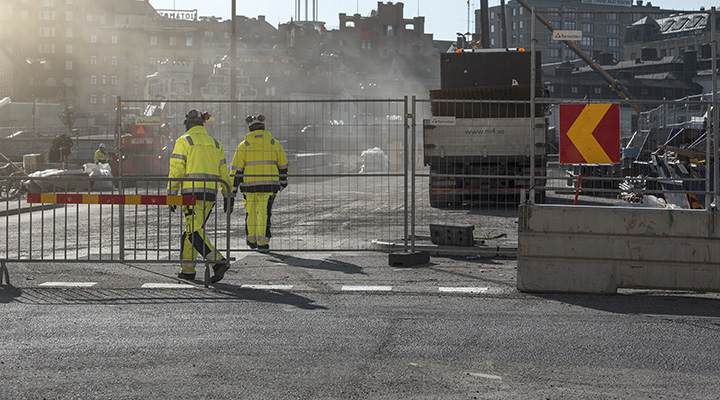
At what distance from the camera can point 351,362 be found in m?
5.87

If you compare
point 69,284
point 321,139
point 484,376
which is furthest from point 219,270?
point 321,139

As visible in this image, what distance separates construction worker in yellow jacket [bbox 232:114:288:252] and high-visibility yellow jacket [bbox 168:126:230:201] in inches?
81.7

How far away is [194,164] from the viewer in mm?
9922

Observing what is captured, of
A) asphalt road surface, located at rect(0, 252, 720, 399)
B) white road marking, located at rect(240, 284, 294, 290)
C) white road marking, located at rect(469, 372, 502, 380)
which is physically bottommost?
white road marking, located at rect(469, 372, 502, 380)

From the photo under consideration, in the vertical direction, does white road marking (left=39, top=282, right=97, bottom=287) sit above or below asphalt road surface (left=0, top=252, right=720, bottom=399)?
above

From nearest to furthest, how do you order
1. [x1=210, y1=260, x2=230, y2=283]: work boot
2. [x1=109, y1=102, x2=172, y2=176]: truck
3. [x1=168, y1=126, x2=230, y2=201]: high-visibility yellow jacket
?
1. [x1=210, y1=260, x2=230, y2=283]: work boot
2. [x1=168, y1=126, x2=230, y2=201]: high-visibility yellow jacket
3. [x1=109, y1=102, x2=172, y2=176]: truck

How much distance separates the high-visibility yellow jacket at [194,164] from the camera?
32.4 ft

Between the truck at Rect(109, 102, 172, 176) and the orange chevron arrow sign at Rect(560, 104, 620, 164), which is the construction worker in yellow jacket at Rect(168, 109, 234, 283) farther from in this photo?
the truck at Rect(109, 102, 172, 176)

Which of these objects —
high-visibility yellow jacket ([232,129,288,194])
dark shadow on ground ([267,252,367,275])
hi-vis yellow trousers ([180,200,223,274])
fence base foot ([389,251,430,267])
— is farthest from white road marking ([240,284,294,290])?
high-visibility yellow jacket ([232,129,288,194])

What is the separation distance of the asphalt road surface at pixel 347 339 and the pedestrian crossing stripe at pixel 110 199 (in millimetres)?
822

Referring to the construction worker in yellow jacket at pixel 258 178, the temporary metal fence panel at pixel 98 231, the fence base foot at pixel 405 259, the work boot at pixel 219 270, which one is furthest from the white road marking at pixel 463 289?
the construction worker in yellow jacket at pixel 258 178

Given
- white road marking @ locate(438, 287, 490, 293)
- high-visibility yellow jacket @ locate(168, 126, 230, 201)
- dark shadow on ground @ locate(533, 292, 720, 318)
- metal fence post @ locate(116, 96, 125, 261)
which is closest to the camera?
dark shadow on ground @ locate(533, 292, 720, 318)

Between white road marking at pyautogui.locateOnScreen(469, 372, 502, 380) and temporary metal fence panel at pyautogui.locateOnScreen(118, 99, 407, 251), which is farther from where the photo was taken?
temporary metal fence panel at pyautogui.locateOnScreen(118, 99, 407, 251)

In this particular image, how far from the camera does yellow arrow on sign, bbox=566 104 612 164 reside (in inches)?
340
